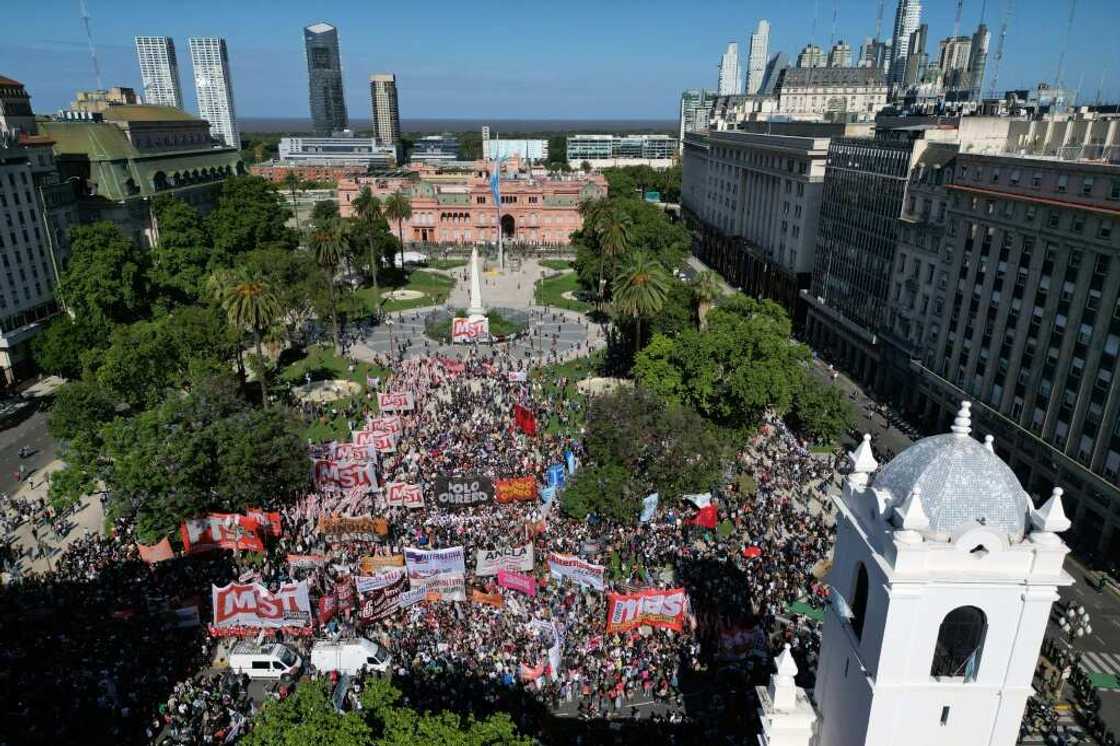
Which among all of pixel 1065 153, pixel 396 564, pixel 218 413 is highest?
pixel 1065 153

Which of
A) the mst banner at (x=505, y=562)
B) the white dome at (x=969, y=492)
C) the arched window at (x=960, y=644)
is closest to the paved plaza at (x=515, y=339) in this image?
the mst banner at (x=505, y=562)

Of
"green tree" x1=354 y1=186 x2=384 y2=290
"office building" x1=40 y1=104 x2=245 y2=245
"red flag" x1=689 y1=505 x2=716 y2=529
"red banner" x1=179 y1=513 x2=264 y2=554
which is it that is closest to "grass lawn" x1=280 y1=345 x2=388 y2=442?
"red banner" x1=179 y1=513 x2=264 y2=554

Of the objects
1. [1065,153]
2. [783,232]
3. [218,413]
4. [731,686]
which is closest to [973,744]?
[731,686]

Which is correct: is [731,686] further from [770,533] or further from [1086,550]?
[1086,550]

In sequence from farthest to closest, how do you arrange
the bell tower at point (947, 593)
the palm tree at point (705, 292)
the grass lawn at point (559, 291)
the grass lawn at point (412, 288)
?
the grass lawn at point (559, 291), the grass lawn at point (412, 288), the palm tree at point (705, 292), the bell tower at point (947, 593)

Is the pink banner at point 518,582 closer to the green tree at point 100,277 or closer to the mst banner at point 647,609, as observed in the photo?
the mst banner at point 647,609

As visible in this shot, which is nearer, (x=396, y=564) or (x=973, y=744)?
(x=973, y=744)
